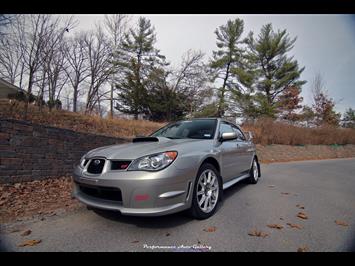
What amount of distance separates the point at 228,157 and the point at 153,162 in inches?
71.0

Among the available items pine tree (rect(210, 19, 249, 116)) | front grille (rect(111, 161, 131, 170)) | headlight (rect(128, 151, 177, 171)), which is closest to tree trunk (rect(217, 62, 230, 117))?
pine tree (rect(210, 19, 249, 116))

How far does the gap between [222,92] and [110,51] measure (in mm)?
13147

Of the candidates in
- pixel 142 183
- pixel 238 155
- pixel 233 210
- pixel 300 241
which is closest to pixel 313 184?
pixel 238 155

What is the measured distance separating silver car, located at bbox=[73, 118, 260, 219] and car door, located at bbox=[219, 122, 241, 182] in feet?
0.55

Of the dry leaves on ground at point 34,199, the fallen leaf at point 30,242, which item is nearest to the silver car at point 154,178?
the fallen leaf at point 30,242

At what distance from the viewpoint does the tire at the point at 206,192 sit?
2.62 m

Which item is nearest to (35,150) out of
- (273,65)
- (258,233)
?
(258,233)

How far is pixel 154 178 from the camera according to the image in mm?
2176

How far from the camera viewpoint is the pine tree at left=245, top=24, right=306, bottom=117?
25.0m

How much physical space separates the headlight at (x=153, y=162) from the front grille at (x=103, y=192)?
1.06 ft

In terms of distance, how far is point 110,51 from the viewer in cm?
1967

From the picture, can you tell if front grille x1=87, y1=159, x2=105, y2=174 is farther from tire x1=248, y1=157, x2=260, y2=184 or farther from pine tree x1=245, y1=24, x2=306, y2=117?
pine tree x1=245, y1=24, x2=306, y2=117

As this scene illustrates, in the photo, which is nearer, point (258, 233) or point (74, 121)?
point (258, 233)

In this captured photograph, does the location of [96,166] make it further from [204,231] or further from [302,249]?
[302,249]
